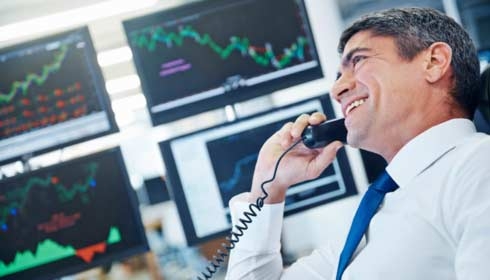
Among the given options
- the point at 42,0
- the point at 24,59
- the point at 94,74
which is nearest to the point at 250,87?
the point at 94,74

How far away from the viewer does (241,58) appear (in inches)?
60.9

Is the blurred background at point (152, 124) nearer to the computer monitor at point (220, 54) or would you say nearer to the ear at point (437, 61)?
the computer monitor at point (220, 54)

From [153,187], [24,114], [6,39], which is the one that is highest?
[6,39]

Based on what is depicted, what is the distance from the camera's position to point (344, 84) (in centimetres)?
119

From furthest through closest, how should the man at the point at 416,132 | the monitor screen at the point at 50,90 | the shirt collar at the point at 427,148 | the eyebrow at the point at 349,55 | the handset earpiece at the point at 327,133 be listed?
1. the monitor screen at the point at 50,90
2. the handset earpiece at the point at 327,133
3. the eyebrow at the point at 349,55
4. the shirt collar at the point at 427,148
5. the man at the point at 416,132

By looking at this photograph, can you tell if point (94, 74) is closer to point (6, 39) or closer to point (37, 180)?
point (37, 180)

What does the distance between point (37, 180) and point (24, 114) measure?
199 millimetres

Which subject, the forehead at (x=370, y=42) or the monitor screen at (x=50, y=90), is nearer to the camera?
the forehead at (x=370, y=42)

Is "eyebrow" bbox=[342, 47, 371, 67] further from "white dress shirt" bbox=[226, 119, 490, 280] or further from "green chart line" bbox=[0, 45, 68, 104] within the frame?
"green chart line" bbox=[0, 45, 68, 104]

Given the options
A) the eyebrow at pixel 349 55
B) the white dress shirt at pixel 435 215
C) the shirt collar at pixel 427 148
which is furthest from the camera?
the eyebrow at pixel 349 55

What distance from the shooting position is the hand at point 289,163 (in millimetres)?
1348

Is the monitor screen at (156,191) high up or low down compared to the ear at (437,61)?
down

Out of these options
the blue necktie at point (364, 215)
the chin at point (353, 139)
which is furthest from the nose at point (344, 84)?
the blue necktie at point (364, 215)

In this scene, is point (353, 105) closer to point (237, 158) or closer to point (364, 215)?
point (364, 215)
